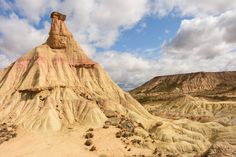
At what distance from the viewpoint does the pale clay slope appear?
4556cm

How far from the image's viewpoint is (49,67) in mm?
65625

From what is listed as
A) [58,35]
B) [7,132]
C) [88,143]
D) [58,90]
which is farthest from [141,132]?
[58,35]

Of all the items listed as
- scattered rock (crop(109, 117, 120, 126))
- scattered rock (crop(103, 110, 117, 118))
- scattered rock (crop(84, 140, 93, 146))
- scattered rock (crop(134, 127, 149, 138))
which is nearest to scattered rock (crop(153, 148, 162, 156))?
scattered rock (crop(134, 127, 149, 138))

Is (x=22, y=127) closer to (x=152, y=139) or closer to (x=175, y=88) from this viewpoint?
(x=152, y=139)

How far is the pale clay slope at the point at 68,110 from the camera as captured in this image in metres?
45.6

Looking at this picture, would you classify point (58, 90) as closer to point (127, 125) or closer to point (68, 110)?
point (68, 110)

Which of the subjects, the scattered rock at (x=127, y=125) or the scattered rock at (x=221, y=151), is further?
the scattered rock at (x=127, y=125)

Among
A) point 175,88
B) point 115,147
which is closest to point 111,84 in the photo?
point 115,147

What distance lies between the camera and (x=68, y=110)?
55.4m

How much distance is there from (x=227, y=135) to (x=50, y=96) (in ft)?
93.1

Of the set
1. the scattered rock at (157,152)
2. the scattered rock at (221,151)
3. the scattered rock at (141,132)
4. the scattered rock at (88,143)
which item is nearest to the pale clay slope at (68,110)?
the scattered rock at (141,132)

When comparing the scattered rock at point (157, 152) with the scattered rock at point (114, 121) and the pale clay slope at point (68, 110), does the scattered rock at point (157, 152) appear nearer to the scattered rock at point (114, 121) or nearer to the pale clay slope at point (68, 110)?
the pale clay slope at point (68, 110)

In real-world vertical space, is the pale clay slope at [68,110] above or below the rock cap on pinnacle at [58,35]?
below

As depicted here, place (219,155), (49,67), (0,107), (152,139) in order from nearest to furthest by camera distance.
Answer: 1. (219,155)
2. (152,139)
3. (0,107)
4. (49,67)
